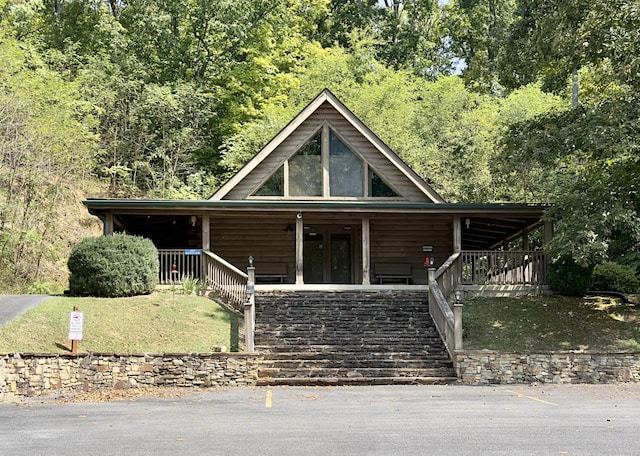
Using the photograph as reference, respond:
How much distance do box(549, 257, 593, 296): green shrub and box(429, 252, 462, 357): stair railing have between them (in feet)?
8.64

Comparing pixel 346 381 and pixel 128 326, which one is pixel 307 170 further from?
pixel 346 381

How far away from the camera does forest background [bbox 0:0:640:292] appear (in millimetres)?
19438

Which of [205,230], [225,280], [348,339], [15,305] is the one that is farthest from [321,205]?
[15,305]

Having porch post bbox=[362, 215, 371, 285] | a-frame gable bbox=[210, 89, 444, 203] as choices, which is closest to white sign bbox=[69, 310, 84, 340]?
a-frame gable bbox=[210, 89, 444, 203]

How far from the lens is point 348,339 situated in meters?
17.7

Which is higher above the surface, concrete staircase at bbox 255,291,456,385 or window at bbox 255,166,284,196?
window at bbox 255,166,284,196

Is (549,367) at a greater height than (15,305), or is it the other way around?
(15,305)

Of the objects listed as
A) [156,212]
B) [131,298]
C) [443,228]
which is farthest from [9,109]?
[443,228]

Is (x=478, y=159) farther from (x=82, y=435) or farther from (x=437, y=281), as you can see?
(x=82, y=435)

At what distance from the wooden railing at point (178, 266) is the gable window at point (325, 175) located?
3.16 m

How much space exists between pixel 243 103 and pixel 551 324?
2442cm

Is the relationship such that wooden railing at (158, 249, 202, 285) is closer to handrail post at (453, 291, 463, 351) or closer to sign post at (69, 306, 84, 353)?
sign post at (69, 306, 84, 353)

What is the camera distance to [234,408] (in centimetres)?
1190

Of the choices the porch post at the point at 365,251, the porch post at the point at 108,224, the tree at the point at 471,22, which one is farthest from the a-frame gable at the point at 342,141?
the tree at the point at 471,22
